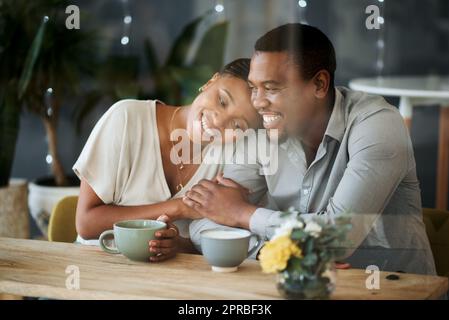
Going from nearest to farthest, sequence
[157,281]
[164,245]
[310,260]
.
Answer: [310,260], [157,281], [164,245]

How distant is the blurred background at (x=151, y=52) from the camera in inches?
53.6

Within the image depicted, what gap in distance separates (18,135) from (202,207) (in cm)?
55

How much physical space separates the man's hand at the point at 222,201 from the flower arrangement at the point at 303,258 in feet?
0.81

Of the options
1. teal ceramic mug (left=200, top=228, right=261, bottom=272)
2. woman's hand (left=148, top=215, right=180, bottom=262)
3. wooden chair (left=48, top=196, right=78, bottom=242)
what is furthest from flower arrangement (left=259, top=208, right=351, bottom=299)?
wooden chair (left=48, top=196, right=78, bottom=242)

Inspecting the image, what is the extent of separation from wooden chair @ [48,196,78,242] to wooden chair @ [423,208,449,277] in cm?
67

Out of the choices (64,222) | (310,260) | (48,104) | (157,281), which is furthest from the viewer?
(48,104)

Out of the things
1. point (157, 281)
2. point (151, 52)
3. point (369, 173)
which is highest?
point (151, 52)

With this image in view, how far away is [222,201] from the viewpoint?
1392 millimetres

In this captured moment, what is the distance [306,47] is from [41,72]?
0.68m

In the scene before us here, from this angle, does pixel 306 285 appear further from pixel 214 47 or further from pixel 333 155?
pixel 214 47

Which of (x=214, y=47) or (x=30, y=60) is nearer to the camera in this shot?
(x=214, y=47)

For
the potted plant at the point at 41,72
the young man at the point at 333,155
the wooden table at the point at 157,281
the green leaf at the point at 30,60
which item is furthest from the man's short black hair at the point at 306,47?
the green leaf at the point at 30,60

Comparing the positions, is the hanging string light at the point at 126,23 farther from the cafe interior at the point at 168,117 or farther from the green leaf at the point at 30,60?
the green leaf at the point at 30,60

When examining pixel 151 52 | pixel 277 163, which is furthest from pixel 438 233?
pixel 151 52
